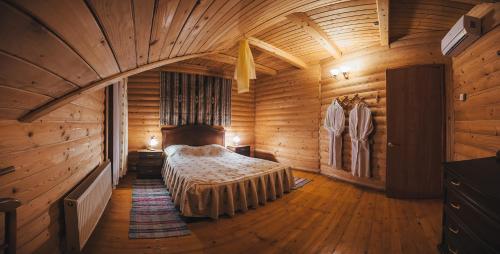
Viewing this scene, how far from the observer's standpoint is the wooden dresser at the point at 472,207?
1.14 m

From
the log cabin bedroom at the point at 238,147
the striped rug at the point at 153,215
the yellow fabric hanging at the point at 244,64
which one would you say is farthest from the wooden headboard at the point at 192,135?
the yellow fabric hanging at the point at 244,64

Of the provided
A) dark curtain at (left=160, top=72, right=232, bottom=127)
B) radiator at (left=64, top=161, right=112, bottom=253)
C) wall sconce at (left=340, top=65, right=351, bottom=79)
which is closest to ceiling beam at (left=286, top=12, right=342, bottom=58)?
wall sconce at (left=340, top=65, right=351, bottom=79)

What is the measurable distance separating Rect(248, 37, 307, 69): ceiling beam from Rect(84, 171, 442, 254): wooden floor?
9.30ft

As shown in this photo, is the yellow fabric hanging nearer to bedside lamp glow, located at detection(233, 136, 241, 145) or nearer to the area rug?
the area rug

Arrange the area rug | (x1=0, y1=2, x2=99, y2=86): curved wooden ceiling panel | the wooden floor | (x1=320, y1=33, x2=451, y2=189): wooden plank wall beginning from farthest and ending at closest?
the area rug, (x1=320, y1=33, x2=451, y2=189): wooden plank wall, the wooden floor, (x1=0, y1=2, x2=99, y2=86): curved wooden ceiling panel

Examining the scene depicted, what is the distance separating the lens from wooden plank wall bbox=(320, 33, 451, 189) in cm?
337

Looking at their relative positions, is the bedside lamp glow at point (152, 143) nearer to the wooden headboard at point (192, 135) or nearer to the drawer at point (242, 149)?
the wooden headboard at point (192, 135)

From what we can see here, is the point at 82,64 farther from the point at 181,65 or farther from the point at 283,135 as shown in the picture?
the point at 283,135

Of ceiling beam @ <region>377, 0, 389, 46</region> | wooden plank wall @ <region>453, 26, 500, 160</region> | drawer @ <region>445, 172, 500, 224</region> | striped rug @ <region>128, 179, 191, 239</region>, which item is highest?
ceiling beam @ <region>377, 0, 389, 46</region>

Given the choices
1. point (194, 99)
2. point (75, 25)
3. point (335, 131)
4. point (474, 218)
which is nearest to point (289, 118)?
point (335, 131)

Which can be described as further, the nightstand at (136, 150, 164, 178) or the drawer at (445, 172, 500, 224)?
the nightstand at (136, 150, 164, 178)

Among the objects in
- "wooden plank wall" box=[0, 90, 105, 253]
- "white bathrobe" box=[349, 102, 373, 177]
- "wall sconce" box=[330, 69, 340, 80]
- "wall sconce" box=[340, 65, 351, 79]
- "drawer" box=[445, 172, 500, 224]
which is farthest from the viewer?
"wall sconce" box=[330, 69, 340, 80]

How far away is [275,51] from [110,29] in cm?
356

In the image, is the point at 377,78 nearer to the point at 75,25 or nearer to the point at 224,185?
Result: the point at 224,185
